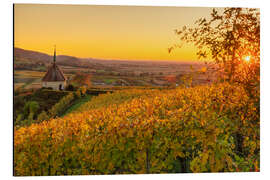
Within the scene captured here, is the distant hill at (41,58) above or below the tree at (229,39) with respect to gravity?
below

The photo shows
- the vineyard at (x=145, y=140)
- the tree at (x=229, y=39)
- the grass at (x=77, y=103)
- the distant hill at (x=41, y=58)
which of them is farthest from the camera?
the grass at (x=77, y=103)

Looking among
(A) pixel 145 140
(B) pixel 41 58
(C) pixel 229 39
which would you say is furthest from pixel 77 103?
(C) pixel 229 39

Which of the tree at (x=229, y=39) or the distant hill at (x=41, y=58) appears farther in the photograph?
the tree at (x=229, y=39)

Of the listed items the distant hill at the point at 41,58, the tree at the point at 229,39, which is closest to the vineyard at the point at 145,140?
the tree at the point at 229,39

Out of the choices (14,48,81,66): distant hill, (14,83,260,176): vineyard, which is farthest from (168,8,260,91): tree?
(14,48,81,66): distant hill

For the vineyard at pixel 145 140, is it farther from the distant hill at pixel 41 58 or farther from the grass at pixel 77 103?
the distant hill at pixel 41 58

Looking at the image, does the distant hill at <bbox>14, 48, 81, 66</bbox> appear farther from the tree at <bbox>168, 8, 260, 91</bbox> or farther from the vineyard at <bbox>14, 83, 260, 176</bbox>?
the tree at <bbox>168, 8, 260, 91</bbox>

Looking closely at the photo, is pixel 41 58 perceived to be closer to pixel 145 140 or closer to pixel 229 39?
pixel 145 140
